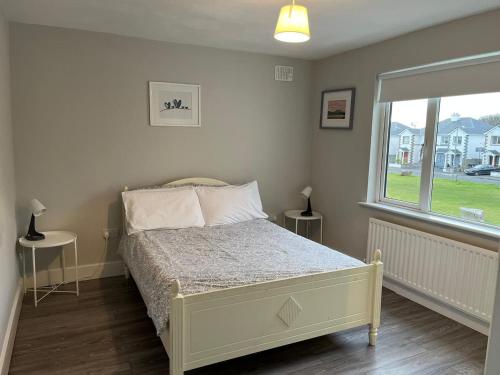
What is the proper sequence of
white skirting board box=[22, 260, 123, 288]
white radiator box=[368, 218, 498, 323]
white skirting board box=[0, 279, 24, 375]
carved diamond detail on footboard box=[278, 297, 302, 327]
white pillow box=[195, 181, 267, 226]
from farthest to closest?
white pillow box=[195, 181, 267, 226]
white skirting board box=[22, 260, 123, 288]
white radiator box=[368, 218, 498, 323]
carved diamond detail on footboard box=[278, 297, 302, 327]
white skirting board box=[0, 279, 24, 375]

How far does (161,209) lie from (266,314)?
1.59 m

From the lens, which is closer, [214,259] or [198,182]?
[214,259]

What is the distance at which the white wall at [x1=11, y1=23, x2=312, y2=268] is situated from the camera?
3.29 metres

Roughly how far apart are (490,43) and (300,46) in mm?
1673

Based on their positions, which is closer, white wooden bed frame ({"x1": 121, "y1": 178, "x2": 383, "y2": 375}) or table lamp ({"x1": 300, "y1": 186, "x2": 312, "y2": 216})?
white wooden bed frame ({"x1": 121, "y1": 178, "x2": 383, "y2": 375})

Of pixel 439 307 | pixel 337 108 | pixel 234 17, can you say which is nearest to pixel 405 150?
pixel 337 108

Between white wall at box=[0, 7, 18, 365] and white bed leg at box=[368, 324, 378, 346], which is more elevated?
white wall at box=[0, 7, 18, 365]

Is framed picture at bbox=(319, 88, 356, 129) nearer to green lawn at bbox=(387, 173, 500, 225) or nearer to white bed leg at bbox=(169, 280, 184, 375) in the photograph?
green lawn at bbox=(387, 173, 500, 225)

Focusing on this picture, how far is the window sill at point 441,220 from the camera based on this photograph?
2771 mm

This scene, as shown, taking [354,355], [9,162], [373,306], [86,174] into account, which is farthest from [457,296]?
[9,162]

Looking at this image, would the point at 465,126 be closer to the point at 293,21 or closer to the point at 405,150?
the point at 405,150

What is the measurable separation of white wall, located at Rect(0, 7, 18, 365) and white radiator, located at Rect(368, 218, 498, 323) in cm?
299

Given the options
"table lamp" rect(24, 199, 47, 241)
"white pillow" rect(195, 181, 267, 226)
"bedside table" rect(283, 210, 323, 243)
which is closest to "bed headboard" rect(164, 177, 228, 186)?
"white pillow" rect(195, 181, 267, 226)

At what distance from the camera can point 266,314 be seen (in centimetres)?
227
